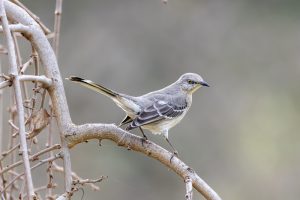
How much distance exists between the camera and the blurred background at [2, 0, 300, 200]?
11.8 meters

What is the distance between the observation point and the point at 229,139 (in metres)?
12.4

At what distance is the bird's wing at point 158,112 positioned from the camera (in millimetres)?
5125

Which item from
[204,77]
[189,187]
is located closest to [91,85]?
[189,187]

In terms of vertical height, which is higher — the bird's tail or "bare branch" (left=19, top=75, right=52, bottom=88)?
the bird's tail

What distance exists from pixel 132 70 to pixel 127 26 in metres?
1.04

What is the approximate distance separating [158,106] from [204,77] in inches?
268

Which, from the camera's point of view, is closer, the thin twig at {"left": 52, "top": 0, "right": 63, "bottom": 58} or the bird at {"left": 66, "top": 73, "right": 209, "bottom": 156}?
the thin twig at {"left": 52, "top": 0, "right": 63, "bottom": 58}

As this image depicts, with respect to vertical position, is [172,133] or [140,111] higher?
[172,133]

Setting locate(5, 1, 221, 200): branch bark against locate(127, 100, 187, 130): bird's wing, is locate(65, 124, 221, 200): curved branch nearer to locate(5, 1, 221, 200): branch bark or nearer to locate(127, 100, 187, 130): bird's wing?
locate(5, 1, 221, 200): branch bark

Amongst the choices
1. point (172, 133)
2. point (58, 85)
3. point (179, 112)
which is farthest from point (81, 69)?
point (58, 85)

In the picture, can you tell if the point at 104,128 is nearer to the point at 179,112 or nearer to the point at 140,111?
the point at 140,111

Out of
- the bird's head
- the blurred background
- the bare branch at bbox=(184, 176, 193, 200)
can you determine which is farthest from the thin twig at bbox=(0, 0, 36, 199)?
the blurred background

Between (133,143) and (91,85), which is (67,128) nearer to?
(133,143)

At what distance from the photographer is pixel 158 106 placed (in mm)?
5652
